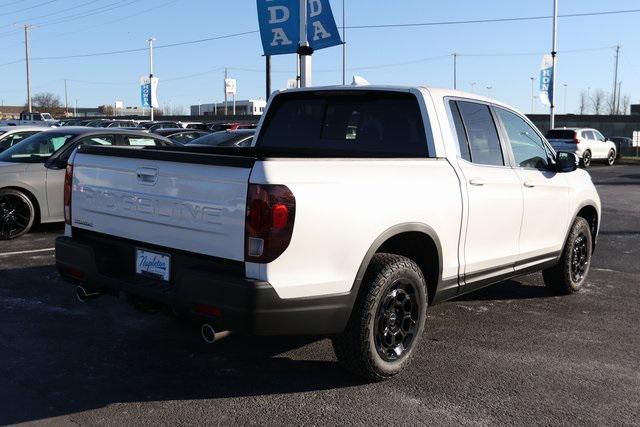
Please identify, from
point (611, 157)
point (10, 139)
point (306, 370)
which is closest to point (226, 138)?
point (10, 139)

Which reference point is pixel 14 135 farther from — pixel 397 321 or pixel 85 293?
pixel 397 321

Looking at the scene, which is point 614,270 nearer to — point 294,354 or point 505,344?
point 505,344

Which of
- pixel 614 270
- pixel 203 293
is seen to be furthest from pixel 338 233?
pixel 614 270

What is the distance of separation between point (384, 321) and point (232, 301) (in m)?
1.16

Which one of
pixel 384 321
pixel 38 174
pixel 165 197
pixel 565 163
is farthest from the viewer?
pixel 38 174

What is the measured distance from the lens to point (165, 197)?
3.84 m

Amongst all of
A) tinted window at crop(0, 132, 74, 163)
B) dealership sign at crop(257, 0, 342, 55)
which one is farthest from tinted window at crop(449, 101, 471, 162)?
dealership sign at crop(257, 0, 342, 55)

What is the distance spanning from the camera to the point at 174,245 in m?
3.83

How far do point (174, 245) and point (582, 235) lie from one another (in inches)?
178

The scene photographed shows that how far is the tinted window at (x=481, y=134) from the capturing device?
500 centimetres

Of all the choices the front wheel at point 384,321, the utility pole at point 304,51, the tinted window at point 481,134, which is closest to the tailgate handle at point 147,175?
the front wheel at point 384,321

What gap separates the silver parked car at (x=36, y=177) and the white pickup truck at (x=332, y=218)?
442 centimetres

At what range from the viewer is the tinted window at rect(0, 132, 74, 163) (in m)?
9.49

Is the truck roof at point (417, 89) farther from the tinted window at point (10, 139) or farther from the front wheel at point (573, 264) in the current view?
the tinted window at point (10, 139)
